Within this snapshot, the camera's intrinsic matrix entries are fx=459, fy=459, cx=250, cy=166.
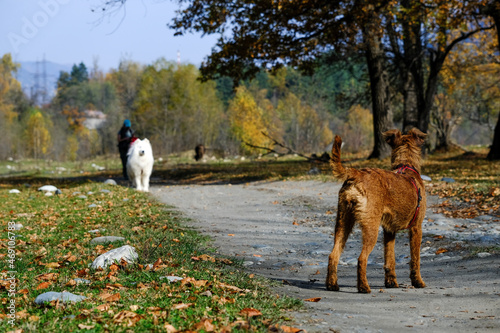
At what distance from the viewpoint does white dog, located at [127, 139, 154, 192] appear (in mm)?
15641

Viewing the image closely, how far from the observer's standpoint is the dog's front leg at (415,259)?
5422 millimetres

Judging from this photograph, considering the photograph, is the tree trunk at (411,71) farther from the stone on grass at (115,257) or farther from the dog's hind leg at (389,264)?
the stone on grass at (115,257)

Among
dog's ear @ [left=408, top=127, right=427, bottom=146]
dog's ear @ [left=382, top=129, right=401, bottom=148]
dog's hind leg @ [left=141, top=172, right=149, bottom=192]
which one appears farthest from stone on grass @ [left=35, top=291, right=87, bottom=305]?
dog's hind leg @ [left=141, top=172, right=149, bottom=192]

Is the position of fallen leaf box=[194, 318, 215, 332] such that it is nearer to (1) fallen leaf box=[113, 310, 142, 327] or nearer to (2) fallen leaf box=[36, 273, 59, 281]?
(1) fallen leaf box=[113, 310, 142, 327]

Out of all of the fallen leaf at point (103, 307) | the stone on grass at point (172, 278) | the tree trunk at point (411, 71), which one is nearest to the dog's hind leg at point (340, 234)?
the stone on grass at point (172, 278)

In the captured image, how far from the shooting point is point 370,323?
3.99 meters

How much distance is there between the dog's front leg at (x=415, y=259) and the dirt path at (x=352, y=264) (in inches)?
5.0

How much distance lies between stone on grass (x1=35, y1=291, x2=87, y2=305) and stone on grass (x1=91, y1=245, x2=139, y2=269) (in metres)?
1.33

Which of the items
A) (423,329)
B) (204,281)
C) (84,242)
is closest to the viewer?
(423,329)

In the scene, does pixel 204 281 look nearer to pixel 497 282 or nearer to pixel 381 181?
pixel 381 181

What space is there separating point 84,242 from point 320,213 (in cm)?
577

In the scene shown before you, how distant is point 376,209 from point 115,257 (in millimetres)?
3270

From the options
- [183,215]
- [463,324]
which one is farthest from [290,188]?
[463,324]

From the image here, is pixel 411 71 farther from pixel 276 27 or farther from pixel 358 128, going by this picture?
pixel 358 128
